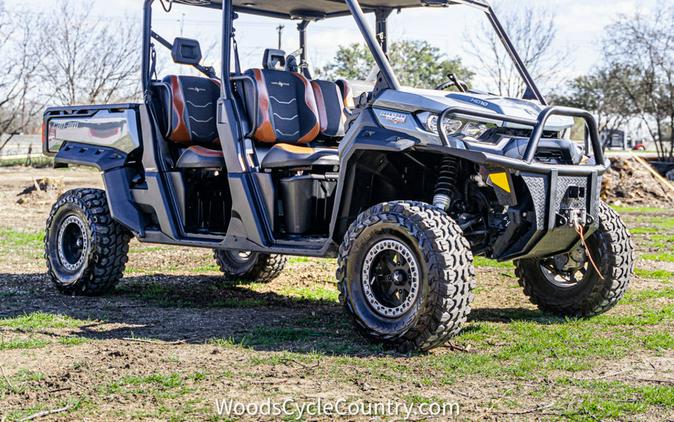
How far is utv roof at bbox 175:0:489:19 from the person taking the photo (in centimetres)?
857

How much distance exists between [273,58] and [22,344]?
11.5 feet

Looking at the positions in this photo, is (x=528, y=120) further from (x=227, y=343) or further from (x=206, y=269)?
(x=206, y=269)

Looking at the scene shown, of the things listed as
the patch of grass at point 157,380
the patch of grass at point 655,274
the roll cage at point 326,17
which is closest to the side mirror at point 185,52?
the roll cage at point 326,17

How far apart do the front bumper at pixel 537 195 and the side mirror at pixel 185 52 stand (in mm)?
3080

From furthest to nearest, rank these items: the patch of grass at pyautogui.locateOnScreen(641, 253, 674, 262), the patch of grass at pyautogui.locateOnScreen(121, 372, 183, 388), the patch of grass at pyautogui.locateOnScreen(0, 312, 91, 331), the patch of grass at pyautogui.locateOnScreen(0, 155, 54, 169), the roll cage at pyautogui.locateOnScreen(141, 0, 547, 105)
A: the patch of grass at pyautogui.locateOnScreen(0, 155, 54, 169) < the patch of grass at pyautogui.locateOnScreen(641, 253, 674, 262) < the patch of grass at pyautogui.locateOnScreen(0, 312, 91, 331) < the roll cage at pyautogui.locateOnScreen(141, 0, 547, 105) < the patch of grass at pyautogui.locateOnScreen(121, 372, 183, 388)

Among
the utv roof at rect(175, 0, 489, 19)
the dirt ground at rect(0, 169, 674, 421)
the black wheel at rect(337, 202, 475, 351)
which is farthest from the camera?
the utv roof at rect(175, 0, 489, 19)

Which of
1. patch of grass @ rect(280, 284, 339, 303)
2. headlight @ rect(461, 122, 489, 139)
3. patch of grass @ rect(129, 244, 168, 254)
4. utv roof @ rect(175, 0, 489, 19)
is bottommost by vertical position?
patch of grass @ rect(129, 244, 168, 254)

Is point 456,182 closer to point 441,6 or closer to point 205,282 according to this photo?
point 441,6

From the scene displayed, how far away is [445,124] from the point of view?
677 centimetres

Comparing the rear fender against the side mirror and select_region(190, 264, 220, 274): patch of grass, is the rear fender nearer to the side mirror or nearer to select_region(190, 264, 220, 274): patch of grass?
the side mirror

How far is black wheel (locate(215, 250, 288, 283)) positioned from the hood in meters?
3.77

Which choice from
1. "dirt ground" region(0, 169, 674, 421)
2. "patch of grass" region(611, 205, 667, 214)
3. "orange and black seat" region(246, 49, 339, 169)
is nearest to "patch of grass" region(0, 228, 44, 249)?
"dirt ground" region(0, 169, 674, 421)

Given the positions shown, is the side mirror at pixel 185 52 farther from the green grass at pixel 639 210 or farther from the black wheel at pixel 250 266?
the green grass at pixel 639 210

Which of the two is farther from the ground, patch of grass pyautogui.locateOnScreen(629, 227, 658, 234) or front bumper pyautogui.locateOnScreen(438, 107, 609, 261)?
front bumper pyautogui.locateOnScreen(438, 107, 609, 261)
